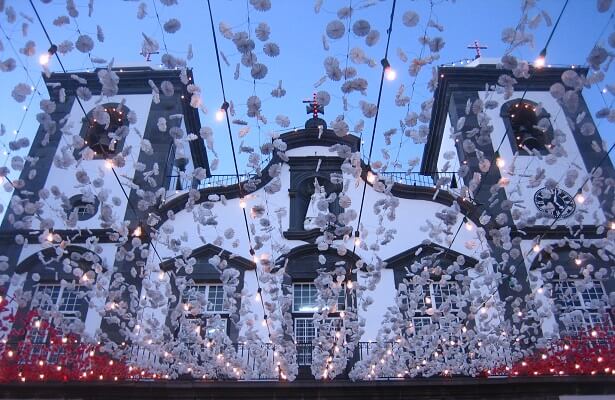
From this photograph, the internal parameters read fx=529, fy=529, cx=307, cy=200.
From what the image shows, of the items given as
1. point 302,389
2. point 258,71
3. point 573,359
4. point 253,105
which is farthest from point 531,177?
point 258,71

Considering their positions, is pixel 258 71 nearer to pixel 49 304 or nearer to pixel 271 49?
pixel 271 49

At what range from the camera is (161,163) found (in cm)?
1709

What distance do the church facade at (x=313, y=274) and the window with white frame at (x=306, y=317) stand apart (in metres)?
0.04

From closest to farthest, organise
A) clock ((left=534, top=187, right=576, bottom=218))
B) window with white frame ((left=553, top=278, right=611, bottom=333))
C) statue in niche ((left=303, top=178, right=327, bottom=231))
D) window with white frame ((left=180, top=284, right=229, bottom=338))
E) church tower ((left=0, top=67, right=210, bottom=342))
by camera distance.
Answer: window with white frame ((left=180, top=284, right=229, bottom=338)), window with white frame ((left=553, top=278, right=611, bottom=333)), church tower ((left=0, top=67, right=210, bottom=342)), clock ((left=534, top=187, right=576, bottom=218)), statue in niche ((left=303, top=178, right=327, bottom=231))

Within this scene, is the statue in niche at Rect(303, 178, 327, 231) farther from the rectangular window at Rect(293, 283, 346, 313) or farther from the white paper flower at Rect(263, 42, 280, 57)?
the white paper flower at Rect(263, 42, 280, 57)

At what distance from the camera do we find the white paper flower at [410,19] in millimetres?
6512

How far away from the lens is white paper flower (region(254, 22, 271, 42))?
650cm

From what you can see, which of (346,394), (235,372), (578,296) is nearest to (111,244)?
(235,372)

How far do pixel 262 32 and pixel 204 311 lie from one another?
9151mm

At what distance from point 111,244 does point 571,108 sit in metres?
12.5

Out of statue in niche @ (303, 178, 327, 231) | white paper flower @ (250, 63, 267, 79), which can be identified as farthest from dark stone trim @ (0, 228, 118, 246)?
white paper flower @ (250, 63, 267, 79)

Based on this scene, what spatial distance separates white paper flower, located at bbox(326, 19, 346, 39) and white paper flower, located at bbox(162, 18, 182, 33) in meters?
2.01

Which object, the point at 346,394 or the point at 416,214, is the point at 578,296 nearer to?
the point at 416,214

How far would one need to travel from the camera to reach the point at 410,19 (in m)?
6.56
